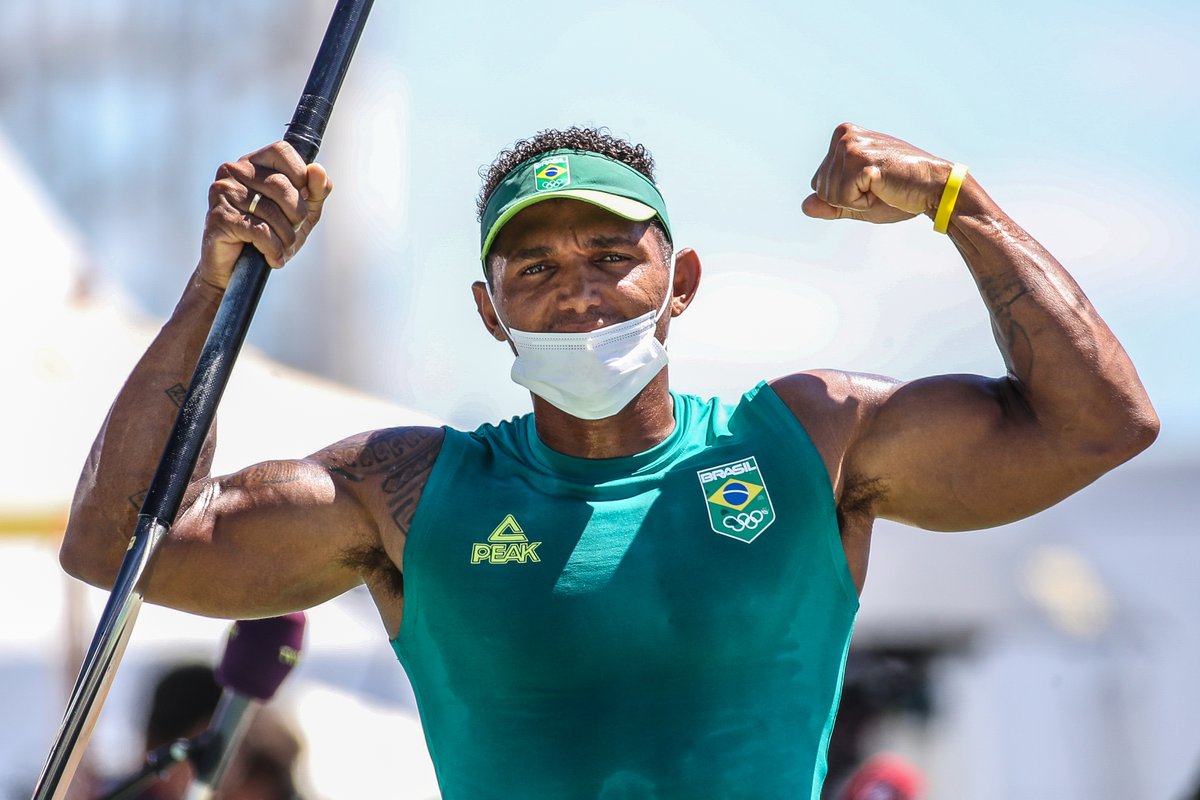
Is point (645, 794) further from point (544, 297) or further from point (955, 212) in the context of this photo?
point (955, 212)

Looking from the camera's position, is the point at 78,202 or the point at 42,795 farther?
the point at 78,202

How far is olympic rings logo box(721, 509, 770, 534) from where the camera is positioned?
10.2 ft

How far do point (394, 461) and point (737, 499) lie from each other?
81cm

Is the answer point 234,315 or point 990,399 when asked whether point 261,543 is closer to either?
point 234,315

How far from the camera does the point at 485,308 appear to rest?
12.1 ft

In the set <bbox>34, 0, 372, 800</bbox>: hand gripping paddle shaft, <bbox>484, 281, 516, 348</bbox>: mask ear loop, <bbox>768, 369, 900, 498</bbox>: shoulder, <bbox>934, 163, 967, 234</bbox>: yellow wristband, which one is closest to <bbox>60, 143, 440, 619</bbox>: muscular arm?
<bbox>34, 0, 372, 800</bbox>: hand gripping paddle shaft

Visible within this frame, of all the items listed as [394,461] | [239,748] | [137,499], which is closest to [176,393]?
[137,499]

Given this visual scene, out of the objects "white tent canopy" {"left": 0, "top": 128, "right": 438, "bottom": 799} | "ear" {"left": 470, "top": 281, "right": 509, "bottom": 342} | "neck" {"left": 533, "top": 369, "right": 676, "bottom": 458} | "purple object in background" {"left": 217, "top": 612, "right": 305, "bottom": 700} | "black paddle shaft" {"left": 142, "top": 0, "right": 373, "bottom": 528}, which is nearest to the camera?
"black paddle shaft" {"left": 142, "top": 0, "right": 373, "bottom": 528}

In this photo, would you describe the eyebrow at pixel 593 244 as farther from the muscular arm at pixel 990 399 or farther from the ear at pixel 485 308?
the muscular arm at pixel 990 399

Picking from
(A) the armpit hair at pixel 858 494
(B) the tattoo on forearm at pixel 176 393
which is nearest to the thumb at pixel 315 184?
(B) the tattoo on forearm at pixel 176 393

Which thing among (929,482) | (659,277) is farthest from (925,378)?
(659,277)

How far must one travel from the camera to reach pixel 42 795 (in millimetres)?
2582

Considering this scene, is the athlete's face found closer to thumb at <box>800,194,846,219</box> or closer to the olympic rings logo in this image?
thumb at <box>800,194,846,219</box>

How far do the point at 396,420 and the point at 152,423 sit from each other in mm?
3481
